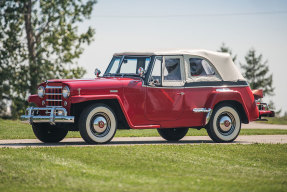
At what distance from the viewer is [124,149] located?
12.2 meters

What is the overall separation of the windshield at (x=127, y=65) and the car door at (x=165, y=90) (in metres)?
0.35

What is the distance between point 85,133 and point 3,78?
24.3 metres

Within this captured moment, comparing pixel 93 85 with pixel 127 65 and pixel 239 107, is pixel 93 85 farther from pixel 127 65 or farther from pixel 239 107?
pixel 239 107

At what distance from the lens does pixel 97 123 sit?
13219 mm

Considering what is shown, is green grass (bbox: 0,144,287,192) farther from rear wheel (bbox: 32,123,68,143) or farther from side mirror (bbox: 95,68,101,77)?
side mirror (bbox: 95,68,101,77)

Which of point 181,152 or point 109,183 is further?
point 181,152

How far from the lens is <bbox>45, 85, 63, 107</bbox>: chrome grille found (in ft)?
44.3

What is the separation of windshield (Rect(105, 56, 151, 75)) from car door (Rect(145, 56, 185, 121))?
35 cm

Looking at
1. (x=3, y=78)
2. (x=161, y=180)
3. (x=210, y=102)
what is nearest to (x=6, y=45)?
(x=3, y=78)

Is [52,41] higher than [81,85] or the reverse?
higher

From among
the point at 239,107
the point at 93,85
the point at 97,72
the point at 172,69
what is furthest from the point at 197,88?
the point at 93,85

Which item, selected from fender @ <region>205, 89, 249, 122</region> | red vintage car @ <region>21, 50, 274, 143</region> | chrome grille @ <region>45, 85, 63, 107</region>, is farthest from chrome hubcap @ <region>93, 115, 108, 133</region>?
fender @ <region>205, 89, 249, 122</region>

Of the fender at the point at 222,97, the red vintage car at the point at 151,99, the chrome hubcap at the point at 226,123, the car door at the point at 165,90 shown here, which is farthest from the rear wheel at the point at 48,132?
the chrome hubcap at the point at 226,123

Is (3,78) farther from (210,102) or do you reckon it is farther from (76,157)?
(76,157)
